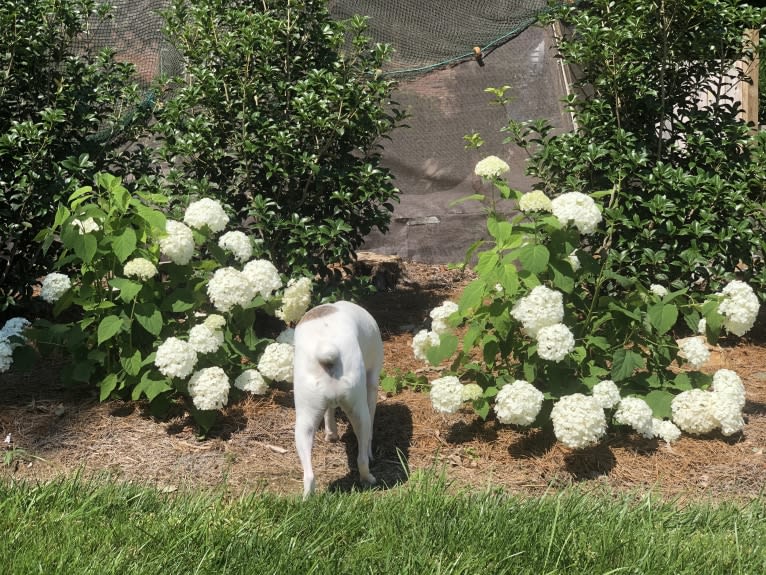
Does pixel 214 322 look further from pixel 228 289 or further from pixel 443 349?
pixel 443 349

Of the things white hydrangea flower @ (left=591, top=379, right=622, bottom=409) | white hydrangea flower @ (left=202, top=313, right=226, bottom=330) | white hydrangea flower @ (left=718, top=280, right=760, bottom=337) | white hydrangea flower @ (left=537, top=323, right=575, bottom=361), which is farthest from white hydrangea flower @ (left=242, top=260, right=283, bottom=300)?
white hydrangea flower @ (left=718, top=280, right=760, bottom=337)

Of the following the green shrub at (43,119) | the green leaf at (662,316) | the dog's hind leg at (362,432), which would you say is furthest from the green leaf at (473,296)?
the green shrub at (43,119)

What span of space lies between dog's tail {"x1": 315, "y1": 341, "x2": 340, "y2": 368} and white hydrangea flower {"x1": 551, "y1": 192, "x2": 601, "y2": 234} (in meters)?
1.36

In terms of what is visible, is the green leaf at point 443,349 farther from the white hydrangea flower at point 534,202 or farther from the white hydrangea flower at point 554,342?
the white hydrangea flower at point 534,202

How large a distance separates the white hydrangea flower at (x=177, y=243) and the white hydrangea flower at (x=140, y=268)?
13cm

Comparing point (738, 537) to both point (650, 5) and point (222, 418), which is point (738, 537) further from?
point (650, 5)

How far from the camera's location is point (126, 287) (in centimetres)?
430

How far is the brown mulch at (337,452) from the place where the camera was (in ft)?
13.5

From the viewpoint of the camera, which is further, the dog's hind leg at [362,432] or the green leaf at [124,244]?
the green leaf at [124,244]

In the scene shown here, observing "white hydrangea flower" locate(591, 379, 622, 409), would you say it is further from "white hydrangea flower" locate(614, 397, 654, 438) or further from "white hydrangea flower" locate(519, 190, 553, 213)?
"white hydrangea flower" locate(519, 190, 553, 213)

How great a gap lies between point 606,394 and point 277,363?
1.66 m

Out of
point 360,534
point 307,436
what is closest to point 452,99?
point 307,436

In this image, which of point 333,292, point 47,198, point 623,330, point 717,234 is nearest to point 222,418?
point 333,292

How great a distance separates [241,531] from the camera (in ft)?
10.0
